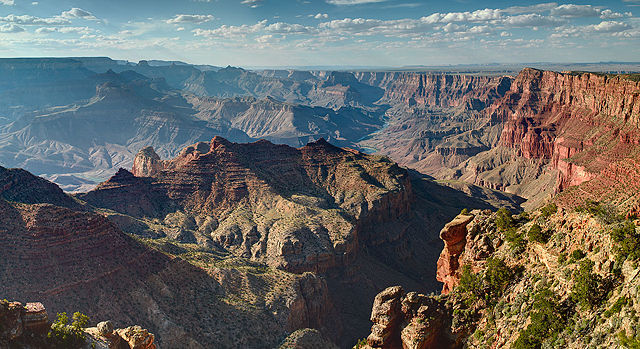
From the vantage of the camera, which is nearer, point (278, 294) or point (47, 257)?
point (47, 257)

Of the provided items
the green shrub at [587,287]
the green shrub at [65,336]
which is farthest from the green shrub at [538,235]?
the green shrub at [65,336]

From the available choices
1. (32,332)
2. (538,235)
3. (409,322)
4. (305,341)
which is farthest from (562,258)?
(32,332)

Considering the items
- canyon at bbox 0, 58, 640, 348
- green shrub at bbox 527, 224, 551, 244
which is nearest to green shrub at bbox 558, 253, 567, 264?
canyon at bbox 0, 58, 640, 348

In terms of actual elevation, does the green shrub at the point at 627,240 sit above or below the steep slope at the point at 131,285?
above

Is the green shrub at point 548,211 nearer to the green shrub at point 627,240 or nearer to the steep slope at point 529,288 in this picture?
the steep slope at point 529,288

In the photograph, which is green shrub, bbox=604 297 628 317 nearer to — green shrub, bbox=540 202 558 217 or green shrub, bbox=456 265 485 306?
green shrub, bbox=456 265 485 306

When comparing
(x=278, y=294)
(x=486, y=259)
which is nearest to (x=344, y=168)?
(x=278, y=294)

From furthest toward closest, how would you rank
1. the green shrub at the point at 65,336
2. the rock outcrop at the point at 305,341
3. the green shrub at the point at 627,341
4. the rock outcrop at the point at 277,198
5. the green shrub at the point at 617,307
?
the rock outcrop at the point at 277,198 → the rock outcrop at the point at 305,341 → the green shrub at the point at 65,336 → the green shrub at the point at 617,307 → the green shrub at the point at 627,341

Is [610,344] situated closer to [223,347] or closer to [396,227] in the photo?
[223,347]
